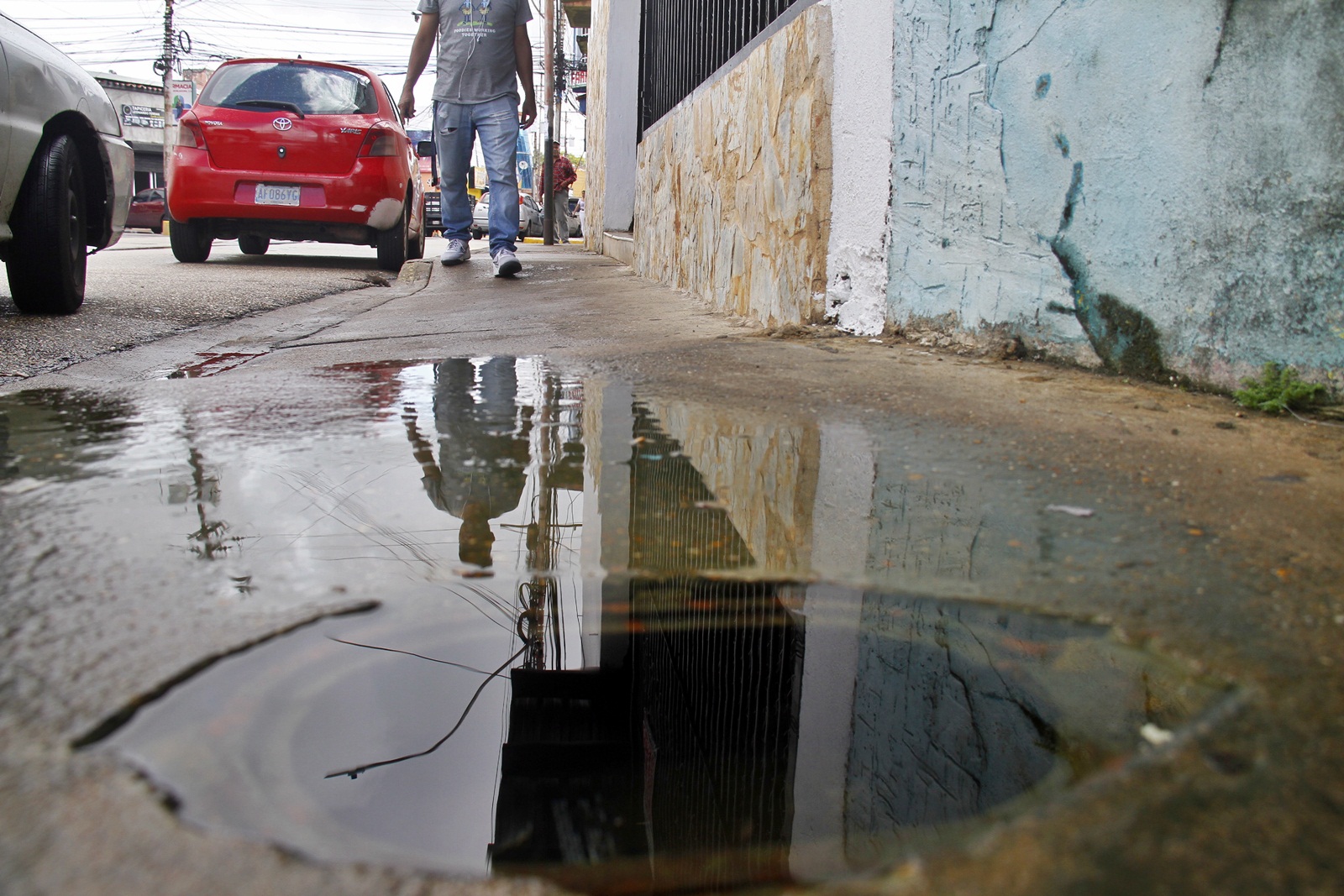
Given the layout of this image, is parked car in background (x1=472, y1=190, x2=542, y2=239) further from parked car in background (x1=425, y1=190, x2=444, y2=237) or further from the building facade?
the building facade

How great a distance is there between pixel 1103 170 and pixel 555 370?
1.61m

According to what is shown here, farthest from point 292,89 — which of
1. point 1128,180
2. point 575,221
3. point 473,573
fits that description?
point 575,221

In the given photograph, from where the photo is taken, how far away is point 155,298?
490cm

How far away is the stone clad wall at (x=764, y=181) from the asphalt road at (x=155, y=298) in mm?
2269

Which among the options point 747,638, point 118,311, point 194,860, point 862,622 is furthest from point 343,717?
point 118,311

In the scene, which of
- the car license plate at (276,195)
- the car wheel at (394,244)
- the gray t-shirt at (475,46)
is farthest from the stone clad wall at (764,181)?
the car license plate at (276,195)

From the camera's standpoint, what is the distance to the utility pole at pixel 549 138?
18.2 meters

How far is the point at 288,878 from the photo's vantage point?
73 centimetres

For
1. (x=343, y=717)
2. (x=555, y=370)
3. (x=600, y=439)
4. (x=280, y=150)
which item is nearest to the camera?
(x=343, y=717)

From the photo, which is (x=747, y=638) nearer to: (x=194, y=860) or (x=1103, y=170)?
(x=194, y=860)

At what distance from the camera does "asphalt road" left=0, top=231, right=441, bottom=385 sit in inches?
131

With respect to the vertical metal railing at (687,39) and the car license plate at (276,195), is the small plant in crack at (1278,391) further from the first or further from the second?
the car license plate at (276,195)

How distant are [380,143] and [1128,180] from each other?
5770 millimetres

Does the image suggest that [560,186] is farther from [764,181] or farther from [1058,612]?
[1058,612]
